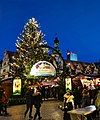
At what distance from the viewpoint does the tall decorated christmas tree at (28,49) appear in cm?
5188

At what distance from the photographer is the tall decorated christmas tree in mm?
51875

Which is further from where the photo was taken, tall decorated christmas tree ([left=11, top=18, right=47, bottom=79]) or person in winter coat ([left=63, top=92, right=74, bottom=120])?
tall decorated christmas tree ([left=11, top=18, right=47, bottom=79])

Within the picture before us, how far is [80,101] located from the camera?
28.8 m

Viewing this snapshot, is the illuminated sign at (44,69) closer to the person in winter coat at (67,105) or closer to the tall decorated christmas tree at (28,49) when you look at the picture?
the tall decorated christmas tree at (28,49)

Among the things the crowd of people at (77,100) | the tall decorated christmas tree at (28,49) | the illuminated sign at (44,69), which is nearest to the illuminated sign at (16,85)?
the illuminated sign at (44,69)

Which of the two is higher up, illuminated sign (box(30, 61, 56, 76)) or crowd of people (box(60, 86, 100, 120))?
illuminated sign (box(30, 61, 56, 76))

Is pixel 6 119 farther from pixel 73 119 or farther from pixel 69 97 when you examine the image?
pixel 73 119

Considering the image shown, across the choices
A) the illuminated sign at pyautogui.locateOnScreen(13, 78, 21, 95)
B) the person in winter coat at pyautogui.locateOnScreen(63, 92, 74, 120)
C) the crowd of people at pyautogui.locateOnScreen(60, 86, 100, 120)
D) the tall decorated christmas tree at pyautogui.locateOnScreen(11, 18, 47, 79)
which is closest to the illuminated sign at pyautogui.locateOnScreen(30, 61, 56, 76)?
the illuminated sign at pyautogui.locateOnScreen(13, 78, 21, 95)

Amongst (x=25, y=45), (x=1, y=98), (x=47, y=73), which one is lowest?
(x=1, y=98)

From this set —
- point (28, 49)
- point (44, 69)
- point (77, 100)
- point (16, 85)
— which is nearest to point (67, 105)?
point (77, 100)

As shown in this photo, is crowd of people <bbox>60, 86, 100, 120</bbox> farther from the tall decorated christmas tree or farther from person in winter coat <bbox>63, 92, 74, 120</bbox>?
the tall decorated christmas tree

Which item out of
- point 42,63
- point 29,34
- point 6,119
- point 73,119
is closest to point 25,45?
point 29,34

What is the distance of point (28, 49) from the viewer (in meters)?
53.9

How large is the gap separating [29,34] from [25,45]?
173cm
